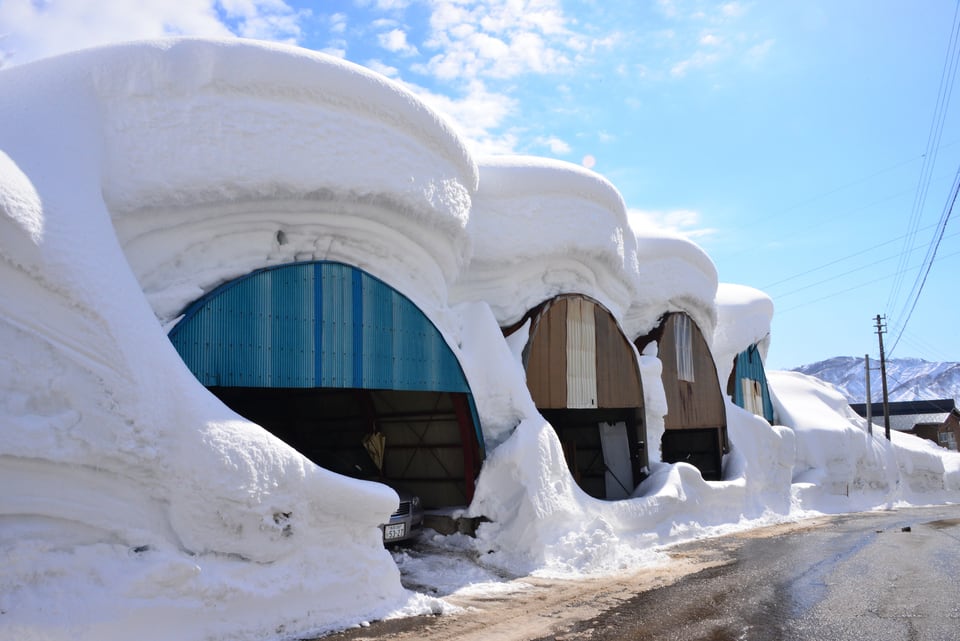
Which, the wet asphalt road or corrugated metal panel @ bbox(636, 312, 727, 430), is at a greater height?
corrugated metal panel @ bbox(636, 312, 727, 430)

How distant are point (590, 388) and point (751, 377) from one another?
464 inches

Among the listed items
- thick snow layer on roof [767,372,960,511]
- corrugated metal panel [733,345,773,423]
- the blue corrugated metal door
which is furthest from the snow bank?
thick snow layer on roof [767,372,960,511]

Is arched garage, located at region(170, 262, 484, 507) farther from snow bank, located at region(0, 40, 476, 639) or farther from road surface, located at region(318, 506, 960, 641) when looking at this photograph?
road surface, located at region(318, 506, 960, 641)

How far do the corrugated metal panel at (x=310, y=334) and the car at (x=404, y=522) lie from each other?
63.1 inches

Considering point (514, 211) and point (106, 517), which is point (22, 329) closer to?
point (106, 517)

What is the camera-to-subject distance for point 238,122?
A: 8.27 metres

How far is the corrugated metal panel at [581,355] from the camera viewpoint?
13883 mm

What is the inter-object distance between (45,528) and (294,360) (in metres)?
3.56

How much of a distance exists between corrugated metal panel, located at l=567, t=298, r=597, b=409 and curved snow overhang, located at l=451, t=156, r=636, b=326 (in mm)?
386

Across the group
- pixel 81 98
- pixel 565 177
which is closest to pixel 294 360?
pixel 81 98

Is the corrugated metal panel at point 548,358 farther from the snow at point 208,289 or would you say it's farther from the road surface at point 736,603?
the road surface at point 736,603

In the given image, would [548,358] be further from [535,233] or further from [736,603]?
[736,603]

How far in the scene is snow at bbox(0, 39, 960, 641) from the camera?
578 centimetres

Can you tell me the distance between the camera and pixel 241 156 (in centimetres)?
825
